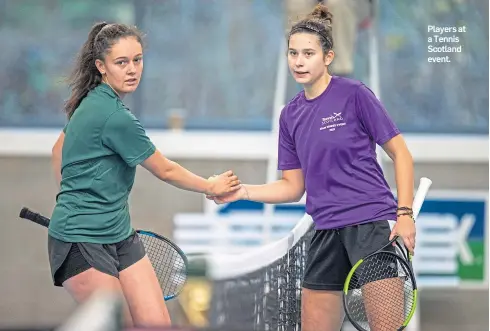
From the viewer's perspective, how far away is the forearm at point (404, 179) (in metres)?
3.44

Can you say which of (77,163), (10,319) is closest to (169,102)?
(10,319)

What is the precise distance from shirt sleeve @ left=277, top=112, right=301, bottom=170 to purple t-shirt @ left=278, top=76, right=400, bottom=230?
159 mm

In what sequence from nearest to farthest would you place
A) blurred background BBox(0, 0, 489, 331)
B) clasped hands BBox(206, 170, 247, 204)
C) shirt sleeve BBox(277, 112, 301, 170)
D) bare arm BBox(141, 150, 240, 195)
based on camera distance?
bare arm BBox(141, 150, 240, 195) → shirt sleeve BBox(277, 112, 301, 170) → clasped hands BBox(206, 170, 247, 204) → blurred background BBox(0, 0, 489, 331)

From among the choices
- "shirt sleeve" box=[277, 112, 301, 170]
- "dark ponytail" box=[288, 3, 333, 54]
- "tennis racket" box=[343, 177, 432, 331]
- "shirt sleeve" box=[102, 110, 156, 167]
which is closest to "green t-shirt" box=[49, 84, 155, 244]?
"shirt sleeve" box=[102, 110, 156, 167]

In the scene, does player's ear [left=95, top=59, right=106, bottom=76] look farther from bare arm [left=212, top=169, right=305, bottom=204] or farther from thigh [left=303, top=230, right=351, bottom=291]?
thigh [left=303, top=230, right=351, bottom=291]

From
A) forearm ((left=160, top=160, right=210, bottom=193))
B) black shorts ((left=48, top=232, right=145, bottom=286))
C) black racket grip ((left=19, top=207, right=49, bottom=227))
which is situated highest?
forearm ((left=160, top=160, right=210, bottom=193))

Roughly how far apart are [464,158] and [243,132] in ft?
3.95

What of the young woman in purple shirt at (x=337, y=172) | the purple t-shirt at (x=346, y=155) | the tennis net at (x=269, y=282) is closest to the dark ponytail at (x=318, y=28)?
the young woman in purple shirt at (x=337, y=172)

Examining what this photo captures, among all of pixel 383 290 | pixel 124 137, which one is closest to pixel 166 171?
pixel 124 137

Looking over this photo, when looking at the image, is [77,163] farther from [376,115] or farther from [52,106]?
[52,106]

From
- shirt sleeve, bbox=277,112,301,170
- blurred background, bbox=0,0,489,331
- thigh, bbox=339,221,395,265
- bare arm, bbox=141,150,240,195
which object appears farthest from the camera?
blurred background, bbox=0,0,489,331

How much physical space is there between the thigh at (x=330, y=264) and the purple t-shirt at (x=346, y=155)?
1.8 inches

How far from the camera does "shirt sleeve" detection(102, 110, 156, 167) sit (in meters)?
3.39

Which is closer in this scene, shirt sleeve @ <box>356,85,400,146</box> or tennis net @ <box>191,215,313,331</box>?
shirt sleeve @ <box>356,85,400,146</box>
